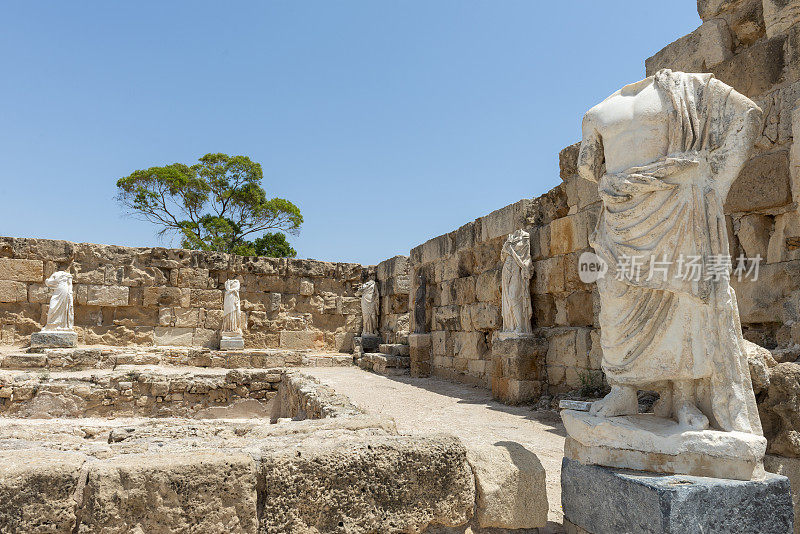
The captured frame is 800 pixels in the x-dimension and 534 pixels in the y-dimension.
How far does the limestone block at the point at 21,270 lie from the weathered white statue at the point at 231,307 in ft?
12.8

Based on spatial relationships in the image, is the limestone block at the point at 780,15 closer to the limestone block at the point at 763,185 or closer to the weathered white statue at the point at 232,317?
the limestone block at the point at 763,185

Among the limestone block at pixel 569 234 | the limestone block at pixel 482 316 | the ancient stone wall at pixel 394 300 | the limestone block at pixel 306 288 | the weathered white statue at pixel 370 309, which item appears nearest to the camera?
the limestone block at pixel 569 234

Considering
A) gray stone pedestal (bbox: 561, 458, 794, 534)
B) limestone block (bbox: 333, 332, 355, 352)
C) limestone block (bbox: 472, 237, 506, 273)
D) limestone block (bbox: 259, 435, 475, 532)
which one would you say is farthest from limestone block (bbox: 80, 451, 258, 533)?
limestone block (bbox: 333, 332, 355, 352)

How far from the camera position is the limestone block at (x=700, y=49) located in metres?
4.58

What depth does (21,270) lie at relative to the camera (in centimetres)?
1114

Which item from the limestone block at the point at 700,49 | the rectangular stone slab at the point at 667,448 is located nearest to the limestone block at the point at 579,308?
the limestone block at the point at 700,49

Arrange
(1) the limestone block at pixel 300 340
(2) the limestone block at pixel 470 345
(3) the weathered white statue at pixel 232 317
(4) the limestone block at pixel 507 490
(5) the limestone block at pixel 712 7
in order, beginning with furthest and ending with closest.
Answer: (1) the limestone block at pixel 300 340 < (3) the weathered white statue at pixel 232 317 < (2) the limestone block at pixel 470 345 < (5) the limestone block at pixel 712 7 < (4) the limestone block at pixel 507 490

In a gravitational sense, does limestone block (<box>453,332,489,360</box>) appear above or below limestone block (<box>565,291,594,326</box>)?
below

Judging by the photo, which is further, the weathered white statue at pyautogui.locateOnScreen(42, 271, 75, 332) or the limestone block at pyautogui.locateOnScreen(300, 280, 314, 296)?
the limestone block at pyautogui.locateOnScreen(300, 280, 314, 296)

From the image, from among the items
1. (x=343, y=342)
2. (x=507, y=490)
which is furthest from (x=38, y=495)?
(x=343, y=342)

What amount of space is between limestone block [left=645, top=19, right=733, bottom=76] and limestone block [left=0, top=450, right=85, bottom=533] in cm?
552

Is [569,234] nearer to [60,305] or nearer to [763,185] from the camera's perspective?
[763,185]

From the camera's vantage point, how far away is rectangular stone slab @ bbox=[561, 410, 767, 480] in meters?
2.06

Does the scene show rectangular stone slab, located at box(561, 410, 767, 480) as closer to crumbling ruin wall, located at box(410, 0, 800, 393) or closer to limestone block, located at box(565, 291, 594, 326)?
crumbling ruin wall, located at box(410, 0, 800, 393)
